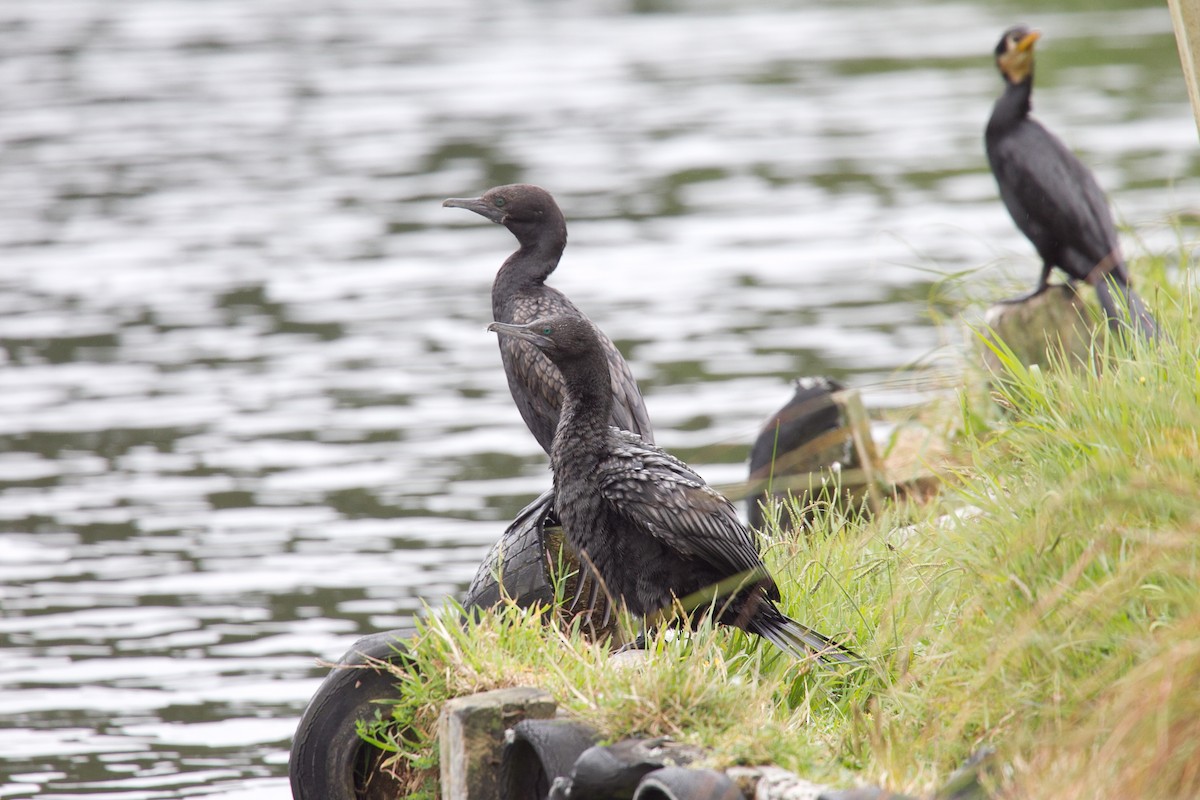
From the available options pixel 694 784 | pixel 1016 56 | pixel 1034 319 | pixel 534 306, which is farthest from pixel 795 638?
pixel 1016 56

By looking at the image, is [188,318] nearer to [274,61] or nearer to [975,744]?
[975,744]

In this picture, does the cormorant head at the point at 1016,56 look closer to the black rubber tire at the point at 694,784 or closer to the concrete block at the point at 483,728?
the concrete block at the point at 483,728

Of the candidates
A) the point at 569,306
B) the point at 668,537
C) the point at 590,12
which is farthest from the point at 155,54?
the point at 668,537

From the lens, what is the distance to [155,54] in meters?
24.8

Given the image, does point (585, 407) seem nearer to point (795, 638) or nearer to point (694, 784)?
point (795, 638)

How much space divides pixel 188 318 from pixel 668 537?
891 centimetres

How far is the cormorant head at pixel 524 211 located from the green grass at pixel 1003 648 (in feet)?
5.99

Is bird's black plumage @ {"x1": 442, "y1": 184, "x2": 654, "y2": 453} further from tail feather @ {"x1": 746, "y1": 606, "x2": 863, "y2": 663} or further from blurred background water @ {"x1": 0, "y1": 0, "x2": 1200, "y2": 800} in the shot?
tail feather @ {"x1": 746, "y1": 606, "x2": 863, "y2": 663}

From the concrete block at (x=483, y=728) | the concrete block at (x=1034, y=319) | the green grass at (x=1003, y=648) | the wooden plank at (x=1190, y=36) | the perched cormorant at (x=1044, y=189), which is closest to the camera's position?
the green grass at (x=1003, y=648)

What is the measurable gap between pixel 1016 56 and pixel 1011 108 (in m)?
0.30

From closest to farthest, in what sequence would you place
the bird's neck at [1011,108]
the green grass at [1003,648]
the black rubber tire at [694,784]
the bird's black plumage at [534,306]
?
1. the green grass at [1003,648]
2. the black rubber tire at [694,784]
3. the bird's black plumage at [534,306]
4. the bird's neck at [1011,108]

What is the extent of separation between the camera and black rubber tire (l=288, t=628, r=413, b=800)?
4762 millimetres

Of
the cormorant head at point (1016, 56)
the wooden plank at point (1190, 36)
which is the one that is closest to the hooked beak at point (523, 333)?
the wooden plank at point (1190, 36)

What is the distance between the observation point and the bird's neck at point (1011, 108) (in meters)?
7.82
